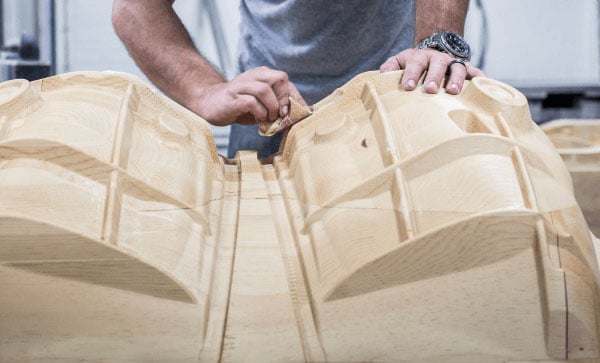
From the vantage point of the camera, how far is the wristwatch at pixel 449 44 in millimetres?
976

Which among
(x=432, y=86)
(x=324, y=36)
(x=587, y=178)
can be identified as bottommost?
(x=587, y=178)

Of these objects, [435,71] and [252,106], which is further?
[252,106]

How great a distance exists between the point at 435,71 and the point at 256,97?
263mm

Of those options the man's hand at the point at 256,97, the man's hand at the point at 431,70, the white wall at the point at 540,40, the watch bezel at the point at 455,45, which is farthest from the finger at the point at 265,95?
the white wall at the point at 540,40

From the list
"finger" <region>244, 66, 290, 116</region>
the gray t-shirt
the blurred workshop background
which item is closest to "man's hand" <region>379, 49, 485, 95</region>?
"finger" <region>244, 66, 290, 116</region>

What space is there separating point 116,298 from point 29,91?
32cm

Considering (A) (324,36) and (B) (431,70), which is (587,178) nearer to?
(B) (431,70)

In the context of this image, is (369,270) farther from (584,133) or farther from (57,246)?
(584,133)

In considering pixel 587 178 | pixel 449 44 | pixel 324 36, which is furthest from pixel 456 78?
pixel 324 36

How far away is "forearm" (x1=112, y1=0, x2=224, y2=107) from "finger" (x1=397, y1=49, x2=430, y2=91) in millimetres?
342

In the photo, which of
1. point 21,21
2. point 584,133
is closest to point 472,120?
point 21,21

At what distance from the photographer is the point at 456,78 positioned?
850mm

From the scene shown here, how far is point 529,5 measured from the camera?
1254 millimetres

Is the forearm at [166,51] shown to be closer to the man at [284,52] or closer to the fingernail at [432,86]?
the man at [284,52]
